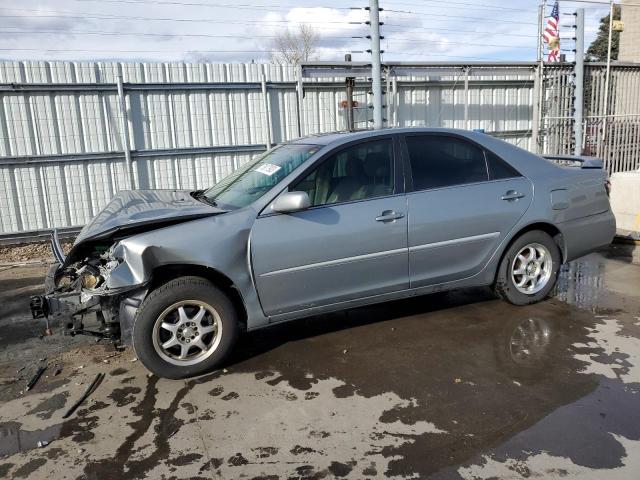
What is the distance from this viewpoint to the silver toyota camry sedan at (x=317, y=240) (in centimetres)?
396

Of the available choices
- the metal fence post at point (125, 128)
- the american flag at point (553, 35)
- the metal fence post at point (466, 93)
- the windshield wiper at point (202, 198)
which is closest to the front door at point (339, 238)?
the windshield wiper at point (202, 198)

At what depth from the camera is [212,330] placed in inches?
161

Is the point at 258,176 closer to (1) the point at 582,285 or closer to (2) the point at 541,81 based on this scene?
(1) the point at 582,285

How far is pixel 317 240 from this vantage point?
4.18 m

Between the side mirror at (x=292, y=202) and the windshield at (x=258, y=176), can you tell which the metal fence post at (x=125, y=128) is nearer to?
the windshield at (x=258, y=176)

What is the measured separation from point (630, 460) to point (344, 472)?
1.51 m

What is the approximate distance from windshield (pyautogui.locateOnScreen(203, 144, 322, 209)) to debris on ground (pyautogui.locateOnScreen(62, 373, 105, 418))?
5.27ft

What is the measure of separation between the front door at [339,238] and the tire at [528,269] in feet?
3.71

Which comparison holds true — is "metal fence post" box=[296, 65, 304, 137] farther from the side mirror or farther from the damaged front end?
the damaged front end

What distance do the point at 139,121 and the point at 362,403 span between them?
7268mm

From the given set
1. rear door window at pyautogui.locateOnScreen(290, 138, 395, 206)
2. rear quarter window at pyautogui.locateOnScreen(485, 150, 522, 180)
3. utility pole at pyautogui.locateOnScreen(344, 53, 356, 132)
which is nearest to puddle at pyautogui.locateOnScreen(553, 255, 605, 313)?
rear quarter window at pyautogui.locateOnScreen(485, 150, 522, 180)

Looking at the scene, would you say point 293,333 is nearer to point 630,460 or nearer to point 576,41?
point 630,460

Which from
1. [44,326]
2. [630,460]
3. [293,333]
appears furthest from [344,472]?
[44,326]

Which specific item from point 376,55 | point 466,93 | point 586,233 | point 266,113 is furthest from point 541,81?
point 586,233
